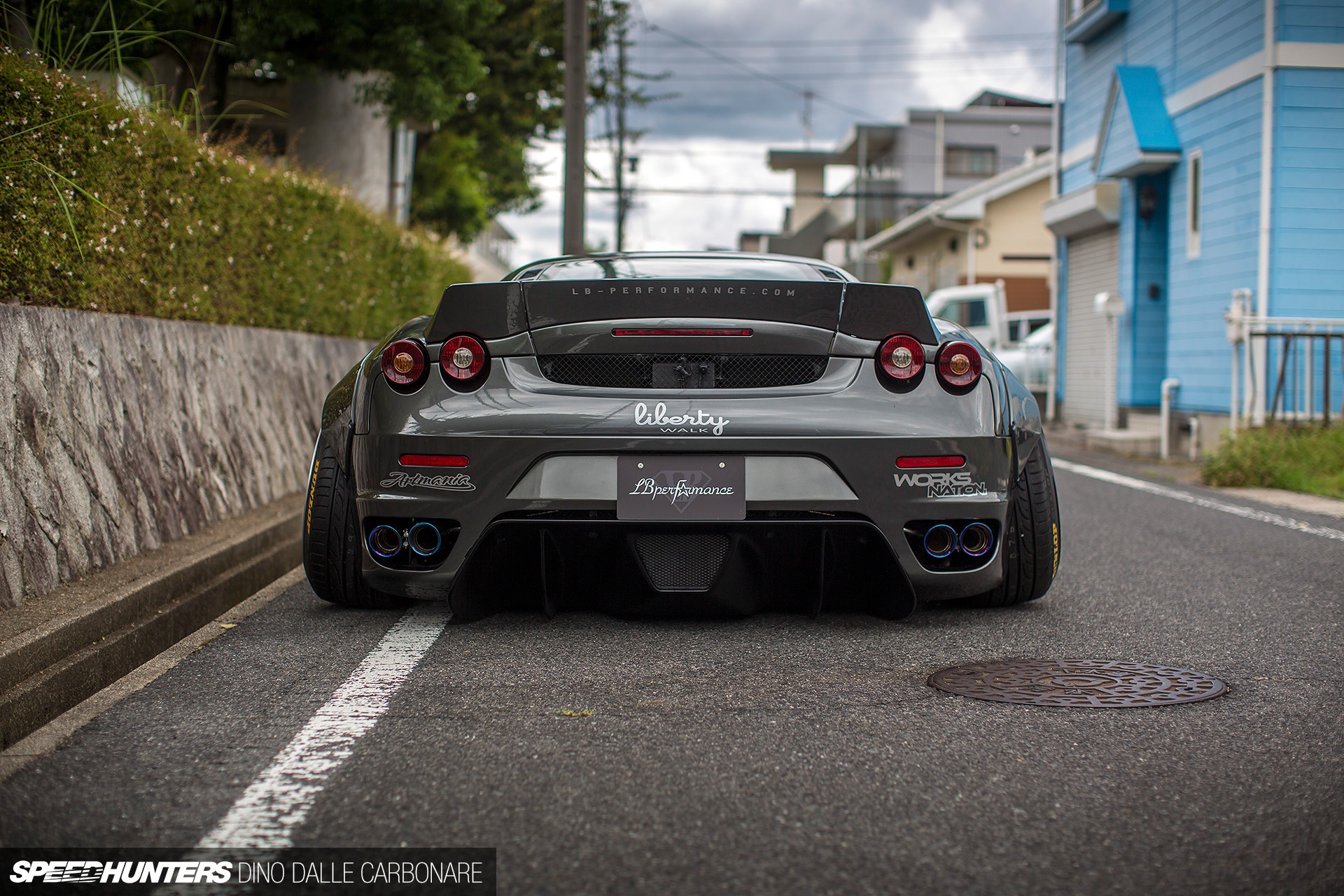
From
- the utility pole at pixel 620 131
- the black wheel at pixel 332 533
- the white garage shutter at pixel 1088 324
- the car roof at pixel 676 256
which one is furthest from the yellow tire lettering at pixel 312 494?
the utility pole at pixel 620 131

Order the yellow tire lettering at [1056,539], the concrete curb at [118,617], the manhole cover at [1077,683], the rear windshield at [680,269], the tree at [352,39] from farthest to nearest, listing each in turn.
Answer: the tree at [352,39], the yellow tire lettering at [1056,539], the rear windshield at [680,269], the manhole cover at [1077,683], the concrete curb at [118,617]

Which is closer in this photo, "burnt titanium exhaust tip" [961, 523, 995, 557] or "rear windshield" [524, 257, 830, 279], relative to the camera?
"burnt titanium exhaust tip" [961, 523, 995, 557]

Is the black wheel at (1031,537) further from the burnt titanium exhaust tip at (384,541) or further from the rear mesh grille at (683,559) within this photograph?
the burnt titanium exhaust tip at (384,541)

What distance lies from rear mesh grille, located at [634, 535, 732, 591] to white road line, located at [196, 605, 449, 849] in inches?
28.6

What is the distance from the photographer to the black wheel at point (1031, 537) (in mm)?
4105

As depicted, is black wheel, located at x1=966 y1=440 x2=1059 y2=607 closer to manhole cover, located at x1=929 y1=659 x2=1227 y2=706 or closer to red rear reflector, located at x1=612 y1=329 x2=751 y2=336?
manhole cover, located at x1=929 y1=659 x2=1227 y2=706

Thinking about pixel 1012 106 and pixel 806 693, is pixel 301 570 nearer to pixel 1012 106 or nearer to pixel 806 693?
pixel 806 693

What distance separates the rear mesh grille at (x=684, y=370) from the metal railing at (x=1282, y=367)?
25.8 feet

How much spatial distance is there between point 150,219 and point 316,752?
3.36 meters

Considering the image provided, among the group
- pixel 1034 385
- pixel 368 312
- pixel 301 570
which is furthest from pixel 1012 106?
pixel 301 570

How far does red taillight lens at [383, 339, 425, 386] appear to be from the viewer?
12.3 ft

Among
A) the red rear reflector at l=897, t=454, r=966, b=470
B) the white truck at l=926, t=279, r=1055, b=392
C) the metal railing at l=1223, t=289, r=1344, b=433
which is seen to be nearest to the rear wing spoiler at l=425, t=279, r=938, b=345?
the red rear reflector at l=897, t=454, r=966, b=470

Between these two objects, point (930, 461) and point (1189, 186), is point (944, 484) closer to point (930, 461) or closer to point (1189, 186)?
point (930, 461)

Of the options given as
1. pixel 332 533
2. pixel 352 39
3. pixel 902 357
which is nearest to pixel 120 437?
pixel 332 533
